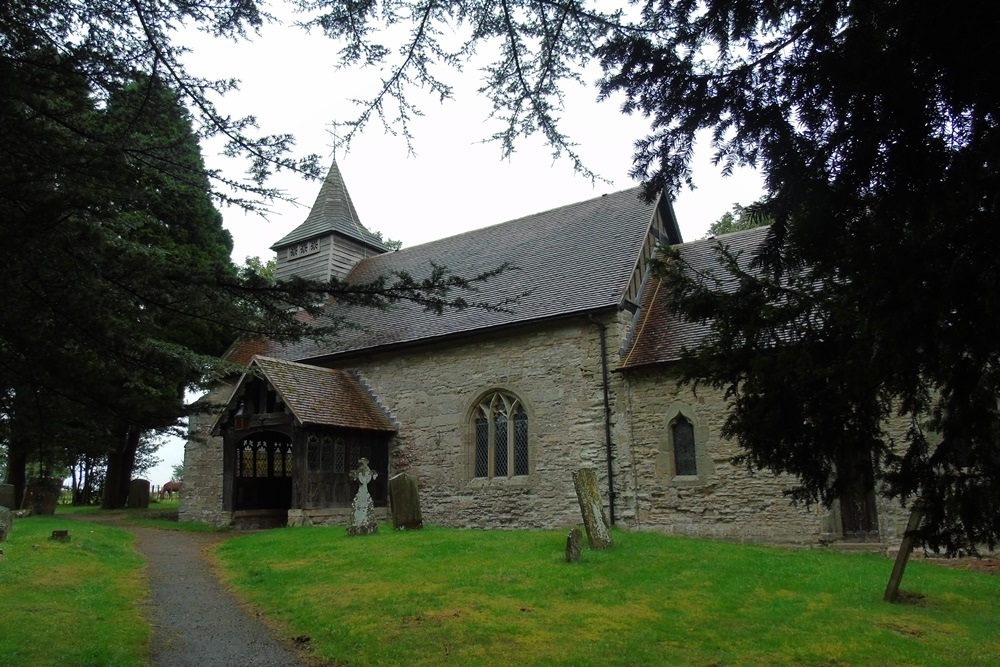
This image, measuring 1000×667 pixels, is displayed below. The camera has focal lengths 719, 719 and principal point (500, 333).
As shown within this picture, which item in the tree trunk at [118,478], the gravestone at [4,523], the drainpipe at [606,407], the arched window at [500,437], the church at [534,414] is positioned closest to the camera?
the gravestone at [4,523]

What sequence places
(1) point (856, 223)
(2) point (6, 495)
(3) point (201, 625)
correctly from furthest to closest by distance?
(2) point (6, 495) → (3) point (201, 625) → (1) point (856, 223)

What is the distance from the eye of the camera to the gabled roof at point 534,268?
16516mm

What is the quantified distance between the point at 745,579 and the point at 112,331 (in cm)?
769

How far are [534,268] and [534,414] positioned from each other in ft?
14.0

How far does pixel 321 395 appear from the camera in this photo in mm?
17516

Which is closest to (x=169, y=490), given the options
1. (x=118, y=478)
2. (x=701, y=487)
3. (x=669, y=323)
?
(x=118, y=478)

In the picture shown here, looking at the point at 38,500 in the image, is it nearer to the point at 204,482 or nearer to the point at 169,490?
the point at 204,482

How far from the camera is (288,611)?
7809 mm

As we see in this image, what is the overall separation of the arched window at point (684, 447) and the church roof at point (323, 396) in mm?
7219

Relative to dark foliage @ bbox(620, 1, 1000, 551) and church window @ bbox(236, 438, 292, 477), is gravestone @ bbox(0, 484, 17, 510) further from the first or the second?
dark foliage @ bbox(620, 1, 1000, 551)

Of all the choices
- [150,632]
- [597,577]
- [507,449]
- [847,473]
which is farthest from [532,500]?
[847,473]

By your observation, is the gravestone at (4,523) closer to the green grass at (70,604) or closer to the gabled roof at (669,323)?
the green grass at (70,604)

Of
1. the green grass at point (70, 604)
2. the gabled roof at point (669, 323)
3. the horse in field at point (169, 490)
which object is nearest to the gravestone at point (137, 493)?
the green grass at point (70, 604)

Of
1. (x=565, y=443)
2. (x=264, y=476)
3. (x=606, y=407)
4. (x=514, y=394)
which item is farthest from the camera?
(x=264, y=476)
